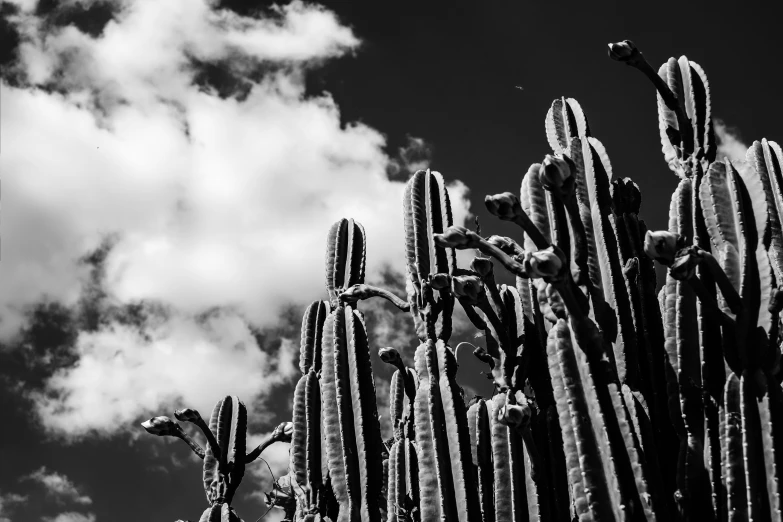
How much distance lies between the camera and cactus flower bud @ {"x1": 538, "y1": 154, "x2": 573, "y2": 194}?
10.1ft

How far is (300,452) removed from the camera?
4574 mm

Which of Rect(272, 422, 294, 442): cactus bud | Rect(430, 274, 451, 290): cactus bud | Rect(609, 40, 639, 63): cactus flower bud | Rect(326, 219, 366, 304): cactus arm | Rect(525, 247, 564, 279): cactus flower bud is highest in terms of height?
Rect(609, 40, 639, 63): cactus flower bud

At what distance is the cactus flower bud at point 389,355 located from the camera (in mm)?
5035

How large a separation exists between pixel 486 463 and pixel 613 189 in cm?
156

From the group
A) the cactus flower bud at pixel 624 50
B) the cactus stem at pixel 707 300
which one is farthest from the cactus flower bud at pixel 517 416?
the cactus flower bud at pixel 624 50

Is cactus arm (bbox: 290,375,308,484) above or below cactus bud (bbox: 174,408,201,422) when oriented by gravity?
below

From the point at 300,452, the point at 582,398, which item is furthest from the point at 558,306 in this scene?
the point at 300,452

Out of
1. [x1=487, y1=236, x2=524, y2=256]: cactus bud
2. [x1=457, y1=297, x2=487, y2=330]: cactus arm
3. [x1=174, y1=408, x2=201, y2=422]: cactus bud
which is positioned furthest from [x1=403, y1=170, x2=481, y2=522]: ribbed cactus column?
[x1=174, y1=408, x2=201, y2=422]: cactus bud

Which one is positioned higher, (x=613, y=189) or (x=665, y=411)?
(x=613, y=189)

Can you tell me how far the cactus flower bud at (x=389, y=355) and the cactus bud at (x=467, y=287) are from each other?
4.94 ft

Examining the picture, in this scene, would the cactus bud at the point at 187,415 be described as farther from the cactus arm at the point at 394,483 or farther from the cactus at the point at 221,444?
the cactus arm at the point at 394,483

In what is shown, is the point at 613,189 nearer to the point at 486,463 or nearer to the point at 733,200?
the point at 733,200

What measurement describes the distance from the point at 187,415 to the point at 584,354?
10.4 feet

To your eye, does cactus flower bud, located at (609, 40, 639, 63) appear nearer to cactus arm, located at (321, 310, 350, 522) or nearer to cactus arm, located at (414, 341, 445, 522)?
cactus arm, located at (414, 341, 445, 522)
